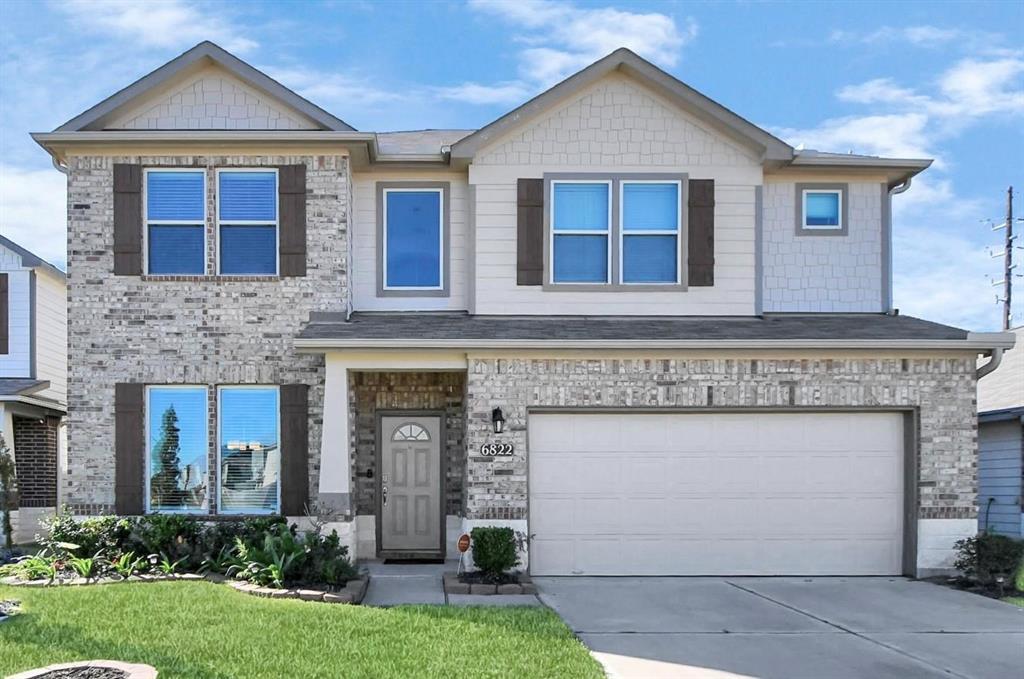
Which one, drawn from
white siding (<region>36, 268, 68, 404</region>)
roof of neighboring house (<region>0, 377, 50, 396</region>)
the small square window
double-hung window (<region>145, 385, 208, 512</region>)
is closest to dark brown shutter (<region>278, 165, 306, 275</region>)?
double-hung window (<region>145, 385, 208, 512</region>)

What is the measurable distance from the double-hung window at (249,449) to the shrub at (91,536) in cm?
147

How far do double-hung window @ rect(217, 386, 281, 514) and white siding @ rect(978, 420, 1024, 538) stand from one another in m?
11.4

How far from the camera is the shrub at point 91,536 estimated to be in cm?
1136

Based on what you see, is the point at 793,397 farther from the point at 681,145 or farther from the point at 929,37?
the point at 929,37

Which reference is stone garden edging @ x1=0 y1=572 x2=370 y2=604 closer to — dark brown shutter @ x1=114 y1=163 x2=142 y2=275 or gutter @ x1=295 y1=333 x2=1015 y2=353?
gutter @ x1=295 y1=333 x2=1015 y2=353

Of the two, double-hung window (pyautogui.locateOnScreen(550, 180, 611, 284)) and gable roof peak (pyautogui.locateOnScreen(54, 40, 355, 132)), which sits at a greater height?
gable roof peak (pyautogui.locateOnScreen(54, 40, 355, 132))

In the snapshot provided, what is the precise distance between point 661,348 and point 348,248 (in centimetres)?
456

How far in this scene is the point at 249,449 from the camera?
42.0ft

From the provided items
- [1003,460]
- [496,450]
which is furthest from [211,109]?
[1003,460]

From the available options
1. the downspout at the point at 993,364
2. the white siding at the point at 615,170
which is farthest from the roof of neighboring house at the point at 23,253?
the downspout at the point at 993,364

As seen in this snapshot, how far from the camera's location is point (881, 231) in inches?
558

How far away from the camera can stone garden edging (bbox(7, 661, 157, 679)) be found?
252 inches

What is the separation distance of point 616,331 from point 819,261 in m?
3.79

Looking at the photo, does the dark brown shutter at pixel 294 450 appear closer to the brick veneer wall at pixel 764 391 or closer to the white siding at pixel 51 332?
the brick veneer wall at pixel 764 391
